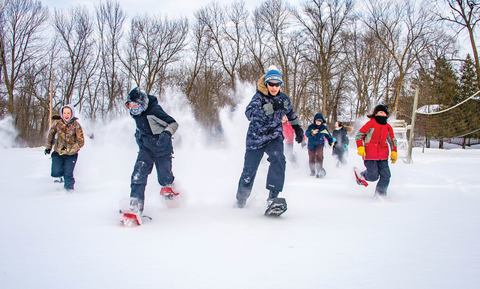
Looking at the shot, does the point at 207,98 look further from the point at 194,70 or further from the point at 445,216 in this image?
the point at 445,216

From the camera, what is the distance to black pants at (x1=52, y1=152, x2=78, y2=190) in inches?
215

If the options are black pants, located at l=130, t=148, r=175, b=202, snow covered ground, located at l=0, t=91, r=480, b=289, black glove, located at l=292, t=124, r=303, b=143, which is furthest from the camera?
black glove, located at l=292, t=124, r=303, b=143

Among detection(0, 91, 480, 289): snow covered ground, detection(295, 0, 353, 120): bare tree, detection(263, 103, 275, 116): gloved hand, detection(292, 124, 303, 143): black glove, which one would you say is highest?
detection(295, 0, 353, 120): bare tree

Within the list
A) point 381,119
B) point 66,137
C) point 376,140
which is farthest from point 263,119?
point 66,137

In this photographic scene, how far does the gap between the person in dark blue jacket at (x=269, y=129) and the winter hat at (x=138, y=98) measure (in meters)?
1.14

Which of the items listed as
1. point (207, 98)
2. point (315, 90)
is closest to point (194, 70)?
point (207, 98)

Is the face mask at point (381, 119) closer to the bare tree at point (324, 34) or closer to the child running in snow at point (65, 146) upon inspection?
the child running in snow at point (65, 146)

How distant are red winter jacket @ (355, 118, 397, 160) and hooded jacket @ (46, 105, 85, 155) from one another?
472cm

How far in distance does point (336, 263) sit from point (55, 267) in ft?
6.01

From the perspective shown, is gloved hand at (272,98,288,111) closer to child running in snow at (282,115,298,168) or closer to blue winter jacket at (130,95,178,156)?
blue winter jacket at (130,95,178,156)

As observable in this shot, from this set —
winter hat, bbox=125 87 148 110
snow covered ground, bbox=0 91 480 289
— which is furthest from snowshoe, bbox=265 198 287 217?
winter hat, bbox=125 87 148 110

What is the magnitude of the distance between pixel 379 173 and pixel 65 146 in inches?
204

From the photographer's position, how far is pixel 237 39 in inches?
1159

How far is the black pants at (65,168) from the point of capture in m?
5.46
